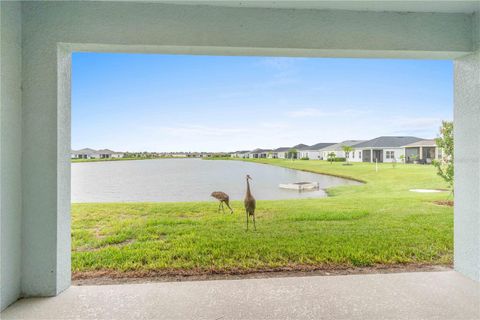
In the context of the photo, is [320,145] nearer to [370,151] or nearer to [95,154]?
[370,151]

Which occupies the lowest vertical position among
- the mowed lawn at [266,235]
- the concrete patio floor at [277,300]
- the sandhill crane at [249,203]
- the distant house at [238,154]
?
the concrete patio floor at [277,300]

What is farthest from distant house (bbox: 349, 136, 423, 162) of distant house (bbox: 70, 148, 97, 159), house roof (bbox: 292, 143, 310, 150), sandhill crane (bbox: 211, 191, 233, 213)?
distant house (bbox: 70, 148, 97, 159)

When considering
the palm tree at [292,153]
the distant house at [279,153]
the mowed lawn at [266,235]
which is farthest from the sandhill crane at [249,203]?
the palm tree at [292,153]

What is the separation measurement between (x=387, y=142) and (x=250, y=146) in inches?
86.8

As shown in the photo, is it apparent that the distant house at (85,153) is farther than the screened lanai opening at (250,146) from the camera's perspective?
No

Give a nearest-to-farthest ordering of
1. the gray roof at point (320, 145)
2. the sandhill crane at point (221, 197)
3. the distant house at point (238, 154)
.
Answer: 1. the sandhill crane at point (221, 197)
2. the distant house at point (238, 154)
3. the gray roof at point (320, 145)

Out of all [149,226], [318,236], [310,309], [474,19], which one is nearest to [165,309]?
[310,309]

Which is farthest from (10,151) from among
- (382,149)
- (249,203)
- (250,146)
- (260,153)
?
(382,149)

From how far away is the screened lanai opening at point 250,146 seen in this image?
10.5 feet

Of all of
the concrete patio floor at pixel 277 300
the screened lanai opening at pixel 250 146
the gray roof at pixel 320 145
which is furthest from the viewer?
the gray roof at pixel 320 145

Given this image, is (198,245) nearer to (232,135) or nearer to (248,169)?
(248,169)

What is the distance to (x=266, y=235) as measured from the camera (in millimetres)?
3061

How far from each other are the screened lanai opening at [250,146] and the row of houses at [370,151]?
0.02m

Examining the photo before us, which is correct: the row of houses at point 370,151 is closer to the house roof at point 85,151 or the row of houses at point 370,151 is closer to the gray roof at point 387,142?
the gray roof at point 387,142
